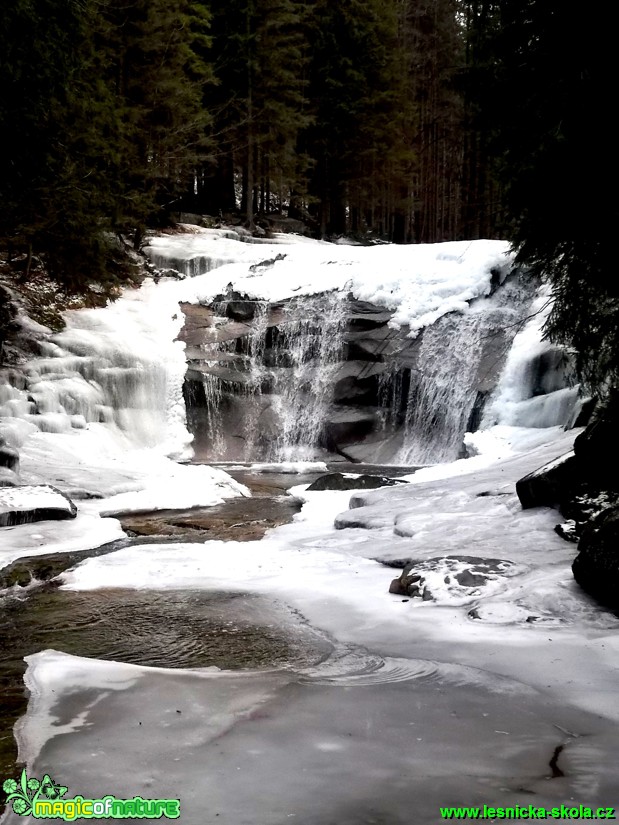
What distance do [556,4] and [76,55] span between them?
23.6 ft

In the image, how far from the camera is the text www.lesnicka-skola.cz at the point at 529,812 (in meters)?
2.10

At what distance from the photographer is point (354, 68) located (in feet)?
96.9

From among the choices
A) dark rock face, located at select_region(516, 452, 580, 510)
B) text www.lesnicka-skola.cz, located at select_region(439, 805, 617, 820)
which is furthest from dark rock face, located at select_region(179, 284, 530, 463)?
text www.lesnicka-skola.cz, located at select_region(439, 805, 617, 820)

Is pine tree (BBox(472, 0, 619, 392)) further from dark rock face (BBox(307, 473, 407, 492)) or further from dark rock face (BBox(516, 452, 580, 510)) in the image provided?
dark rock face (BBox(307, 473, 407, 492))

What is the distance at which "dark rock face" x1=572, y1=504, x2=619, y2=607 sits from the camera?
4121 millimetres

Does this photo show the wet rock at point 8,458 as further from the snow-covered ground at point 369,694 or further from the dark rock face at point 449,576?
the dark rock face at point 449,576

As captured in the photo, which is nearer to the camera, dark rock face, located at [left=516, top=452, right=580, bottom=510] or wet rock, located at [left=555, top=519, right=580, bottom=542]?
wet rock, located at [left=555, top=519, right=580, bottom=542]

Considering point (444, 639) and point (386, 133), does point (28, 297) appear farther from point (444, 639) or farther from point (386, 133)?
point (386, 133)

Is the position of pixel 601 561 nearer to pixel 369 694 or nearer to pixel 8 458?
pixel 369 694

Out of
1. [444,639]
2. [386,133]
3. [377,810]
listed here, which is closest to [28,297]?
[444,639]

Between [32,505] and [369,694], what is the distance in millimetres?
5780

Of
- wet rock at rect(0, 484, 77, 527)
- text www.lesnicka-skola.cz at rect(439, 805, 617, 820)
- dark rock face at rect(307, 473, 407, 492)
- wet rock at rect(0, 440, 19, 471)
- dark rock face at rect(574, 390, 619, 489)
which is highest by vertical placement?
dark rock face at rect(574, 390, 619, 489)

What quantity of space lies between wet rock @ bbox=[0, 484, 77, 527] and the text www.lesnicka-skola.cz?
6528 mm

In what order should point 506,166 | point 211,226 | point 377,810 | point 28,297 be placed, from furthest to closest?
point 211,226, point 28,297, point 506,166, point 377,810
